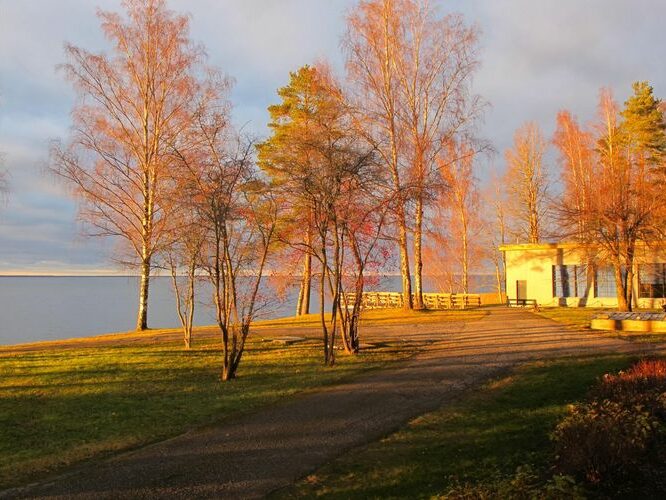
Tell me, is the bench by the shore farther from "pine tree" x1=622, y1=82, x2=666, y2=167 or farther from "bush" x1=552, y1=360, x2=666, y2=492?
"bush" x1=552, y1=360, x2=666, y2=492

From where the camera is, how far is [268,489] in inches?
207

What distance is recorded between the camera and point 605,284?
100ft

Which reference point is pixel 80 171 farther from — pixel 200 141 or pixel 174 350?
A: pixel 174 350

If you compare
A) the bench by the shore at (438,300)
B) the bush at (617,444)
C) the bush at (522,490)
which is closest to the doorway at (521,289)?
the bench by the shore at (438,300)

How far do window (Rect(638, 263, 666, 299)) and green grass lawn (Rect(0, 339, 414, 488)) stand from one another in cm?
2099

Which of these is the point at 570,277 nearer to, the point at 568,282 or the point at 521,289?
the point at 568,282

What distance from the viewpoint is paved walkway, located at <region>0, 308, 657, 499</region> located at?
17.6 feet

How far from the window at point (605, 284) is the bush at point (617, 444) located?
25851 mm

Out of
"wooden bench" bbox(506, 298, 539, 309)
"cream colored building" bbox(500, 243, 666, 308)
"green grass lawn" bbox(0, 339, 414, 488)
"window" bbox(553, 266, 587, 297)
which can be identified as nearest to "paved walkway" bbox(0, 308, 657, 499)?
"green grass lawn" bbox(0, 339, 414, 488)

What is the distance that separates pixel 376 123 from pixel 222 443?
20100 millimetres

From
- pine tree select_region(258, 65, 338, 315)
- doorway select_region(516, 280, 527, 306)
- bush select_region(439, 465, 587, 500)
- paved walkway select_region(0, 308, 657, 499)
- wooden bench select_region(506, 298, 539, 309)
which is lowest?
paved walkway select_region(0, 308, 657, 499)

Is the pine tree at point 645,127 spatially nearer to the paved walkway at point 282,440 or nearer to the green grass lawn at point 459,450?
the paved walkway at point 282,440

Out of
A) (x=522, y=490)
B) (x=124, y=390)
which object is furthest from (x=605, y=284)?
(x=522, y=490)

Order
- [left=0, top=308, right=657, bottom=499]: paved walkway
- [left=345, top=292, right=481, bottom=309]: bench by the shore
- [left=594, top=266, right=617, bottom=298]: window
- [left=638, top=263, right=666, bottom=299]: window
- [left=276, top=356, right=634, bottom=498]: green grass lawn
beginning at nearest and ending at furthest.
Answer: [left=276, top=356, right=634, bottom=498]: green grass lawn, [left=0, top=308, right=657, bottom=499]: paved walkway, [left=638, top=263, right=666, bottom=299]: window, [left=594, top=266, right=617, bottom=298]: window, [left=345, top=292, right=481, bottom=309]: bench by the shore
